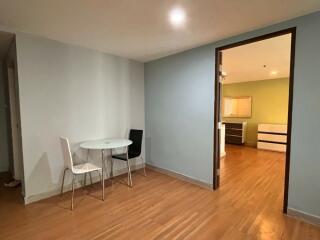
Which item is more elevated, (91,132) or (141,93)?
(141,93)

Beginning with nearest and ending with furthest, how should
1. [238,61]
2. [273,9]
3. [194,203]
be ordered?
[273,9] → [194,203] → [238,61]

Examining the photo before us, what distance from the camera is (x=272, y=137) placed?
5672 mm

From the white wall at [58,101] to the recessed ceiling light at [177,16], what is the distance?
5.54ft

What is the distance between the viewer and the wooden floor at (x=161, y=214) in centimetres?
197

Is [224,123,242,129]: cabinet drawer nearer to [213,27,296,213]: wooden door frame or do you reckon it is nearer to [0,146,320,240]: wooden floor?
[0,146,320,240]: wooden floor

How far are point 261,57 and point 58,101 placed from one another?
393cm

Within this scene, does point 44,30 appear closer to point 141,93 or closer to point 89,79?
point 89,79

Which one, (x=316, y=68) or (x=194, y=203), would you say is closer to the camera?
(x=316, y=68)

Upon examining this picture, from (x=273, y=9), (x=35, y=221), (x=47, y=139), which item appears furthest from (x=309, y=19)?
(x=35, y=221)

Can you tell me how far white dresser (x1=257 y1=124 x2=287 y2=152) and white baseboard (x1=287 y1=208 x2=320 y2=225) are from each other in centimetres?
378

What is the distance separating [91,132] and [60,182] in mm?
920

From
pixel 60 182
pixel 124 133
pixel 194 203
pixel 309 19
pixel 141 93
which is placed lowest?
pixel 194 203

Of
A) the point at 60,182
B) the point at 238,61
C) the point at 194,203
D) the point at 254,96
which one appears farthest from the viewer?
the point at 254,96

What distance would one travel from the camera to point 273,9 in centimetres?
191
